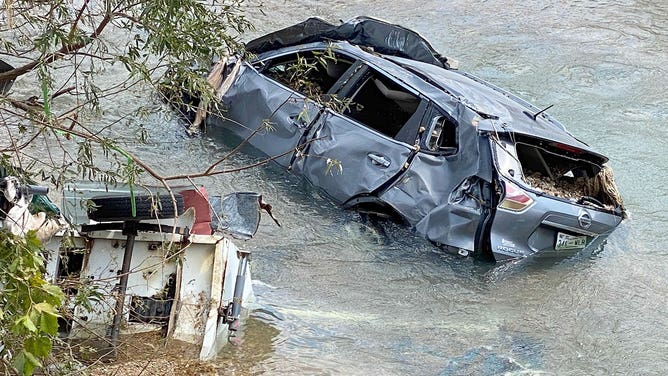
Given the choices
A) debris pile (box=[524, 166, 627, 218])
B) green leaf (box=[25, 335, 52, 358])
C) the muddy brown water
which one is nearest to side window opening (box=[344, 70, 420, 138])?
the muddy brown water

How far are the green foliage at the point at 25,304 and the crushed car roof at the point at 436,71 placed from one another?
4.54 metres

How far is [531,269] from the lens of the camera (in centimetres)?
790

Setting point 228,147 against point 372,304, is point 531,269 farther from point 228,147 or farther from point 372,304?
point 228,147

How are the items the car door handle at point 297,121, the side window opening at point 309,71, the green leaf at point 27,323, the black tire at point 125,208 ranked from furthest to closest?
1. the side window opening at point 309,71
2. the car door handle at point 297,121
3. the black tire at point 125,208
4. the green leaf at point 27,323

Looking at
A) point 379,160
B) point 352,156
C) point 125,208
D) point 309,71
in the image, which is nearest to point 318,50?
point 309,71

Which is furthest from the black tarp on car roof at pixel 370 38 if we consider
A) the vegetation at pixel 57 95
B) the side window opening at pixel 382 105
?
the vegetation at pixel 57 95

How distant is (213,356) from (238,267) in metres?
0.65

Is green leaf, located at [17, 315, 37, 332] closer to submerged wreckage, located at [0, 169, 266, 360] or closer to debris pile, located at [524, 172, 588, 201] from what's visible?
submerged wreckage, located at [0, 169, 266, 360]

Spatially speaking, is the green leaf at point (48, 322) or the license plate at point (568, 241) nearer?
the green leaf at point (48, 322)

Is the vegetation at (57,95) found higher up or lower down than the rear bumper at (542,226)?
higher up

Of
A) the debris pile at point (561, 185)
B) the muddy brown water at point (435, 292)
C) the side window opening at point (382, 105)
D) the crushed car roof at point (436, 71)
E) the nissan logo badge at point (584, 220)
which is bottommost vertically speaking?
the muddy brown water at point (435, 292)

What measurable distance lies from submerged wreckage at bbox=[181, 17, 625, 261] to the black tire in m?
1.69

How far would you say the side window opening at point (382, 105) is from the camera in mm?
8445

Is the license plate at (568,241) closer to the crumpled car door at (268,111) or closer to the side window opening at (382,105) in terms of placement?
the side window opening at (382,105)
